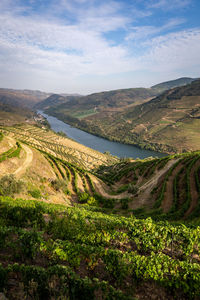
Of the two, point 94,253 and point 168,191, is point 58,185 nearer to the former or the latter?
point 168,191

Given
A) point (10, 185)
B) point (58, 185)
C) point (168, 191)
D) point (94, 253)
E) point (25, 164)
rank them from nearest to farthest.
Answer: point (94, 253), point (10, 185), point (168, 191), point (58, 185), point (25, 164)

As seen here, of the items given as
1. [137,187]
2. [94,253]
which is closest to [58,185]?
[137,187]

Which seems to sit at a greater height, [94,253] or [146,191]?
[94,253]

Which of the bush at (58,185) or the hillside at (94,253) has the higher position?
the hillside at (94,253)

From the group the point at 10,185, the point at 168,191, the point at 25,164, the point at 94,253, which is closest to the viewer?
the point at 94,253

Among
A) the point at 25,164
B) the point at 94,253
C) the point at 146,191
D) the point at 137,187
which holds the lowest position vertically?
the point at 146,191

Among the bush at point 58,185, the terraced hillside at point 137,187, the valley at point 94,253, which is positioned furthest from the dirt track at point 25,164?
the bush at point 58,185

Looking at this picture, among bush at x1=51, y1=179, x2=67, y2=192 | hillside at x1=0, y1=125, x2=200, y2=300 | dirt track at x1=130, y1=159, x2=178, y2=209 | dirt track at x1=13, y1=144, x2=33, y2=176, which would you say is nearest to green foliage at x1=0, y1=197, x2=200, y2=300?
hillside at x1=0, y1=125, x2=200, y2=300

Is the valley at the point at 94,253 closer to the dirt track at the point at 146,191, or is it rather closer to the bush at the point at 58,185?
the bush at the point at 58,185
